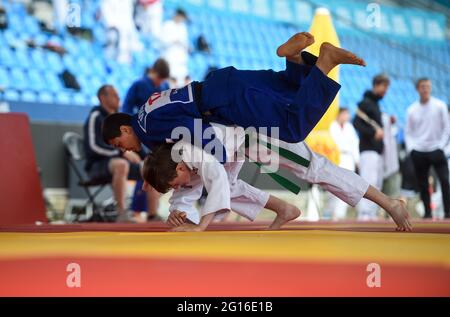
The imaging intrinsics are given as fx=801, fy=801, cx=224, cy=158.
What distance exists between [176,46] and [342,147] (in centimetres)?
400

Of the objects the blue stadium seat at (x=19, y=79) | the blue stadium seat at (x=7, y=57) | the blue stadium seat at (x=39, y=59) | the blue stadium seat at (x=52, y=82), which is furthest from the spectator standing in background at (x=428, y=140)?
the blue stadium seat at (x=7, y=57)

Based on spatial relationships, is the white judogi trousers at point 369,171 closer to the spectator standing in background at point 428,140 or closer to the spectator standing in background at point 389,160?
the spectator standing in background at point 389,160

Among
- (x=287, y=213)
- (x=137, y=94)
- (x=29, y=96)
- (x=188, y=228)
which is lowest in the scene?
(x=188, y=228)

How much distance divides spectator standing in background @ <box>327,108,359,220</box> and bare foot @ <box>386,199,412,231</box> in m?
4.81

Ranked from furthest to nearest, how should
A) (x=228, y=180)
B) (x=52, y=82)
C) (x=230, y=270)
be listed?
(x=52, y=82)
(x=228, y=180)
(x=230, y=270)

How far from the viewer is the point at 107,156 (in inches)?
271

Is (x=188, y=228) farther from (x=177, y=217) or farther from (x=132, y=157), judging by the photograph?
(x=132, y=157)

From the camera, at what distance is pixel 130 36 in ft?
38.1

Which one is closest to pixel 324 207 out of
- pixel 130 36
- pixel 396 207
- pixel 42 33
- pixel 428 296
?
pixel 130 36

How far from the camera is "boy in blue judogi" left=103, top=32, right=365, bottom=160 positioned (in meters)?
3.46

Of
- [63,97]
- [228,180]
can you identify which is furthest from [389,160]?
[228,180]
